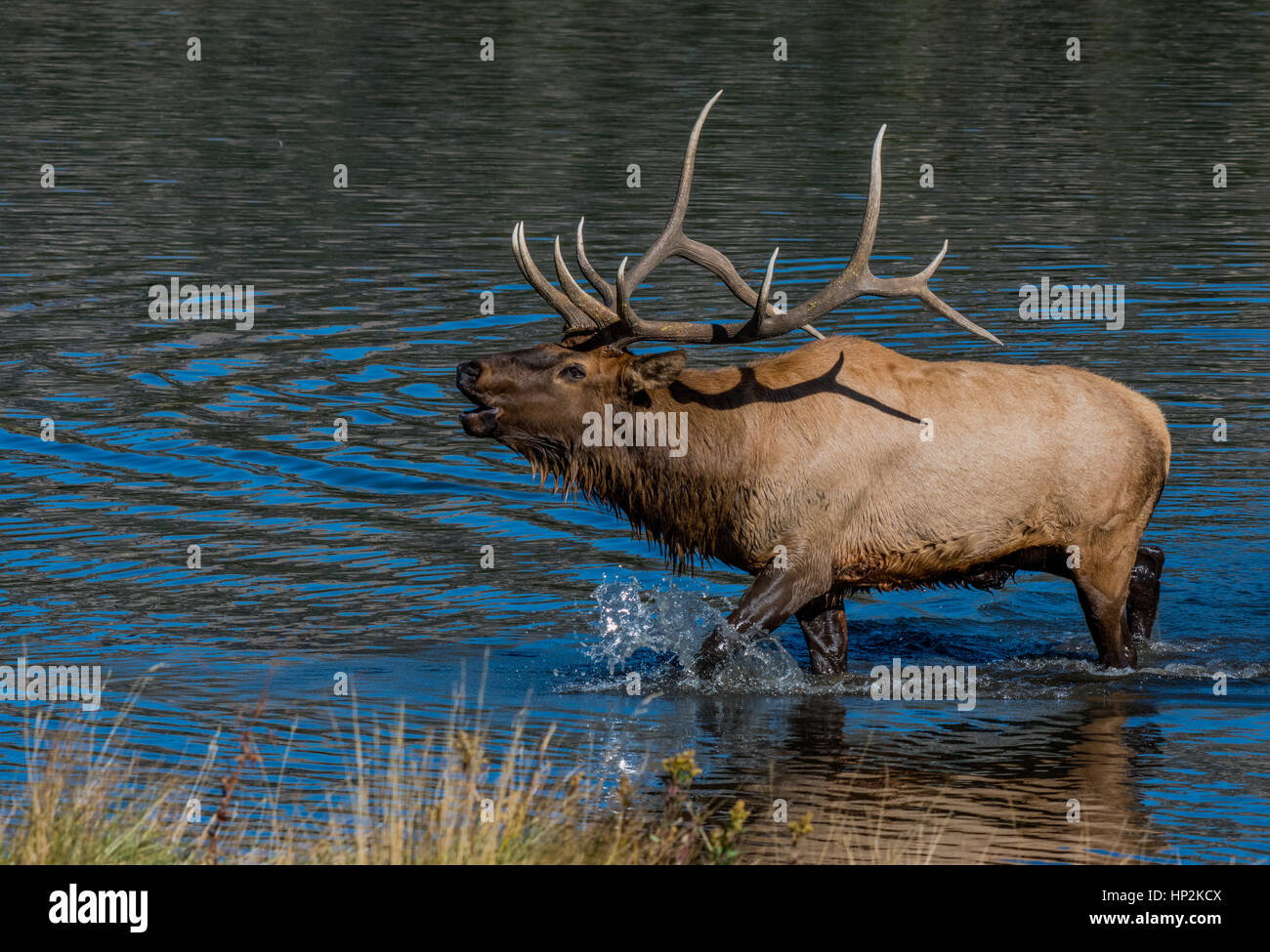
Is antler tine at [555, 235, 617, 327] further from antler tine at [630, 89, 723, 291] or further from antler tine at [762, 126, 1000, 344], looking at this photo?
antler tine at [762, 126, 1000, 344]

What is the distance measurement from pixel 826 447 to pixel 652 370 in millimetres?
882

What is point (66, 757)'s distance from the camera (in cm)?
753

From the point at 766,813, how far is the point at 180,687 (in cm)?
313

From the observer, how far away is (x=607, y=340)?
31.6 feet

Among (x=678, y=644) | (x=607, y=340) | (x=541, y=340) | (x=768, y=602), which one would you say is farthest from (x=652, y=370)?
(x=541, y=340)

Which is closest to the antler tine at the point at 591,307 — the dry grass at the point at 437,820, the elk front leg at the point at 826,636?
the elk front leg at the point at 826,636

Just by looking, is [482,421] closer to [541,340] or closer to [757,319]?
[757,319]

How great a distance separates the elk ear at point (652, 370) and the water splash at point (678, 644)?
3.73 ft

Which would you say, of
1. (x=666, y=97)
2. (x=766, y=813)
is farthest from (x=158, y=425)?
(x=666, y=97)

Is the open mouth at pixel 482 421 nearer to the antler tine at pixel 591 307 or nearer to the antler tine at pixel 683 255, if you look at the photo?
the antler tine at pixel 591 307

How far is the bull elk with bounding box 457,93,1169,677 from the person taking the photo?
9.54 metres

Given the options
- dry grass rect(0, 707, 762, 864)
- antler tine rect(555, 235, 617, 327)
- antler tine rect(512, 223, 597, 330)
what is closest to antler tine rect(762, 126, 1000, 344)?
antler tine rect(555, 235, 617, 327)

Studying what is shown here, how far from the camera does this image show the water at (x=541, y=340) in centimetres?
912

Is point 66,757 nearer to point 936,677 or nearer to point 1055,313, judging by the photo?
point 936,677
